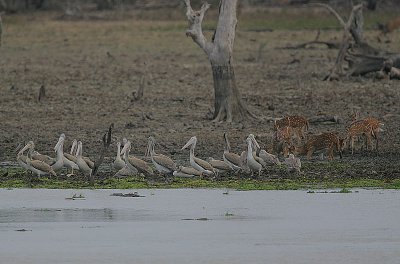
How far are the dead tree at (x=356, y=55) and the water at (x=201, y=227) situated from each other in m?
12.1

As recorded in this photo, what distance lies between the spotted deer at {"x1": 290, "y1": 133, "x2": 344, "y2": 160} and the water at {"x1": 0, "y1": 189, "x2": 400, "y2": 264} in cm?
254

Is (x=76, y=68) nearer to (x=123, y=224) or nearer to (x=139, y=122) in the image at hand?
(x=139, y=122)

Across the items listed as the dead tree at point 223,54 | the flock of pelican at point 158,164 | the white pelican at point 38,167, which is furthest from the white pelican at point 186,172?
the dead tree at point 223,54

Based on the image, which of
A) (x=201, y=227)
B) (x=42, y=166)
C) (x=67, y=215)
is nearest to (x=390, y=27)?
(x=42, y=166)

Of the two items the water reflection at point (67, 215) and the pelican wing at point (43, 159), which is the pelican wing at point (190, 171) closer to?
the pelican wing at point (43, 159)

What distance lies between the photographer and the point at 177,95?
81.1 ft

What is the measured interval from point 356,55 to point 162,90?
4464mm

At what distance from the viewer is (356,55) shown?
91.1 feet

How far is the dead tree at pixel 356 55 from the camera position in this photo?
88.9 feet

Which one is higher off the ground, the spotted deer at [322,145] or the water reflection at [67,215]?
the water reflection at [67,215]

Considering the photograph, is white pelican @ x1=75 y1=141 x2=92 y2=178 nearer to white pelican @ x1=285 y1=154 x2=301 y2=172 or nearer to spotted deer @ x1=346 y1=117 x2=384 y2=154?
white pelican @ x1=285 y1=154 x2=301 y2=172

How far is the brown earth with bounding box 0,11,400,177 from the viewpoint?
770 inches

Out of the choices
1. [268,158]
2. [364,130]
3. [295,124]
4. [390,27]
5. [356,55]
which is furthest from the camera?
[390,27]

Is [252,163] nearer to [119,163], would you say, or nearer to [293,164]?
[293,164]
